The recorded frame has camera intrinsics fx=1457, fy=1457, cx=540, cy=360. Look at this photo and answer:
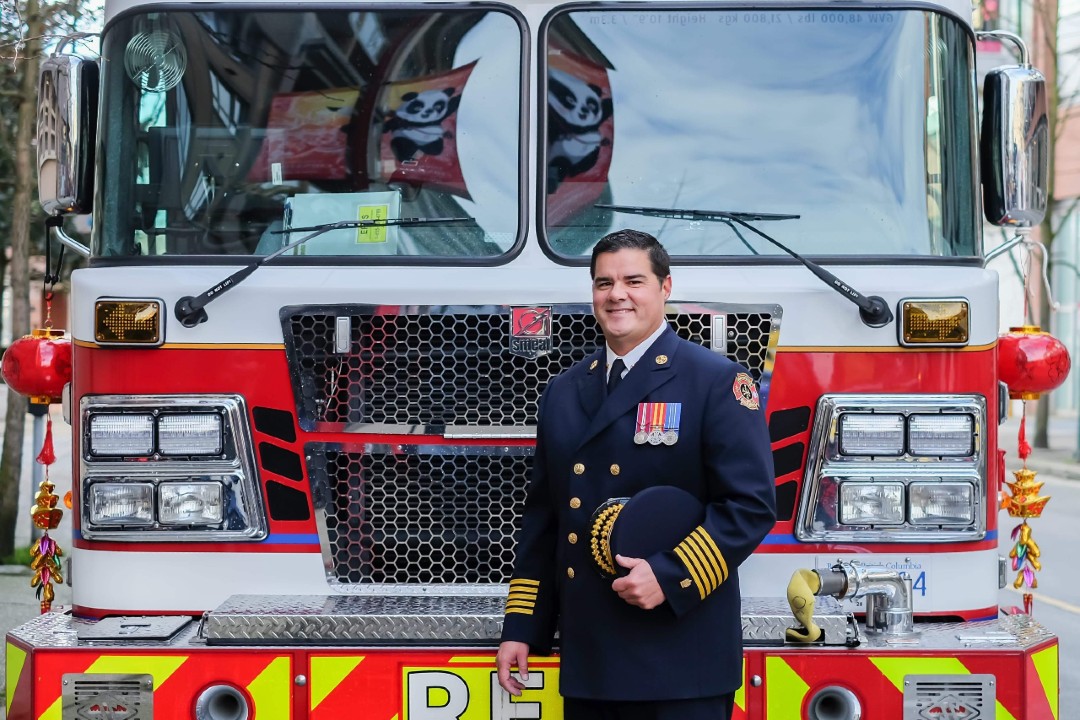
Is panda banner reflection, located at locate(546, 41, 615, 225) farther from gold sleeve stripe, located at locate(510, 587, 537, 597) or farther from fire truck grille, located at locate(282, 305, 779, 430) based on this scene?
gold sleeve stripe, located at locate(510, 587, 537, 597)

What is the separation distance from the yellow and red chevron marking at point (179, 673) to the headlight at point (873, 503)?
5.35 feet

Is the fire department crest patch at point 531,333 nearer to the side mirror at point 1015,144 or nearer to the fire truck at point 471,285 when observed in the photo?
the fire truck at point 471,285

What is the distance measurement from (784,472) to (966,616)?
0.70m

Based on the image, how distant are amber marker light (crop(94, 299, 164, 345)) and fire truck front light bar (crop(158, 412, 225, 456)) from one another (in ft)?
0.82

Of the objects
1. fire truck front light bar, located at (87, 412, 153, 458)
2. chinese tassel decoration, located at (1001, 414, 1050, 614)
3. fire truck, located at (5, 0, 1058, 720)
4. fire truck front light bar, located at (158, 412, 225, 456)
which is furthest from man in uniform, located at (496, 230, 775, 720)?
chinese tassel decoration, located at (1001, 414, 1050, 614)

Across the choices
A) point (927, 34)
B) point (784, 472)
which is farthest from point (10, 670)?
point (927, 34)

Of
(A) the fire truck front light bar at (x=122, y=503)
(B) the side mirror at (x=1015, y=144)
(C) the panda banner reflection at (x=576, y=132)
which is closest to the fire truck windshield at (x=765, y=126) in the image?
(C) the panda banner reflection at (x=576, y=132)

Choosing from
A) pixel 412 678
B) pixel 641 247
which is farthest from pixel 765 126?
pixel 412 678

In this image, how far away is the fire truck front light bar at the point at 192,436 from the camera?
421cm

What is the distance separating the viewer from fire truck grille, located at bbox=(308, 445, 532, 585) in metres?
4.31

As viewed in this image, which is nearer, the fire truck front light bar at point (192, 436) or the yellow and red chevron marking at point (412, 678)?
the yellow and red chevron marking at point (412, 678)

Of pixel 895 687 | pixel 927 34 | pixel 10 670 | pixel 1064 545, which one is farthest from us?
pixel 1064 545

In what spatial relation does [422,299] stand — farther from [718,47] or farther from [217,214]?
[718,47]

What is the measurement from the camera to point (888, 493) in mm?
4191
